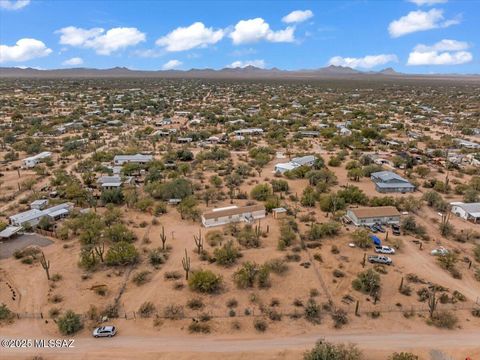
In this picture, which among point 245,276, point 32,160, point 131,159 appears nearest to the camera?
point 245,276

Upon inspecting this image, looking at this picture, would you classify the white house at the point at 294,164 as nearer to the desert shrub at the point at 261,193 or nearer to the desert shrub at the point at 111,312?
the desert shrub at the point at 261,193

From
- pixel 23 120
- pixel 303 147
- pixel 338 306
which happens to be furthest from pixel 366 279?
pixel 23 120

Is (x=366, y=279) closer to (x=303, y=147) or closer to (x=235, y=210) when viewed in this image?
(x=235, y=210)

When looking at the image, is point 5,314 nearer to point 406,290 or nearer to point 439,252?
point 406,290

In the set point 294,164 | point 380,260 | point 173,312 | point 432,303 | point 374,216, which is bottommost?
point 173,312

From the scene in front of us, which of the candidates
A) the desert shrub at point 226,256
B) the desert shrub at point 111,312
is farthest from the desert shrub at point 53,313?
the desert shrub at point 226,256

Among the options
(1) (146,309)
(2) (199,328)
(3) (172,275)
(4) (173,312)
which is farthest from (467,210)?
(1) (146,309)
